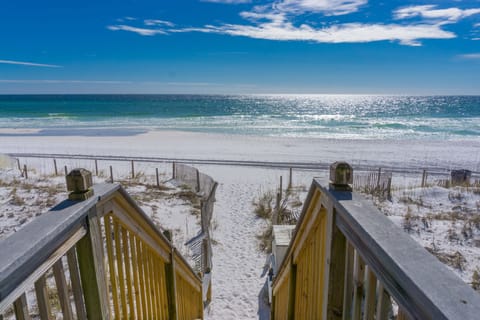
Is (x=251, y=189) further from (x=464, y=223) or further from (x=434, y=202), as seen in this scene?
(x=464, y=223)

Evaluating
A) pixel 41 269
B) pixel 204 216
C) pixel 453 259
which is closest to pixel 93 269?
pixel 41 269

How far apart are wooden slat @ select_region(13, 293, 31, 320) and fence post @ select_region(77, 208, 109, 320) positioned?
434mm

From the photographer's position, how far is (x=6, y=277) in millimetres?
959

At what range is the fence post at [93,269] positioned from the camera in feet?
5.16

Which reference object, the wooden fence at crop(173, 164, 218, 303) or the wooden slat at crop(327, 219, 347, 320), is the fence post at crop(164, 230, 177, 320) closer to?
the wooden slat at crop(327, 219, 347, 320)

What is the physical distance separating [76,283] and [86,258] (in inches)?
4.8

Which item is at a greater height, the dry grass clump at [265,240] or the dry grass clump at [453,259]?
the dry grass clump at [453,259]

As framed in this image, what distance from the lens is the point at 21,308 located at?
44.6 inches

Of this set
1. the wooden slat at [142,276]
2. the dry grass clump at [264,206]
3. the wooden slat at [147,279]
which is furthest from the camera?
the dry grass clump at [264,206]

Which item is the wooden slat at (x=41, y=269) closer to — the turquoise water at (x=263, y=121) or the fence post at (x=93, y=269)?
the fence post at (x=93, y=269)

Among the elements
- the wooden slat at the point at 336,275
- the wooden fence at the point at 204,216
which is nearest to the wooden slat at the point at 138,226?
the wooden slat at the point at 336,275

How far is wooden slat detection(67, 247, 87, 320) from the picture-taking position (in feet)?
4.81

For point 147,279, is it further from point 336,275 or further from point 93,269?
point 336,275

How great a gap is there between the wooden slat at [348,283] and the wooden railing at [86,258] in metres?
1.26
